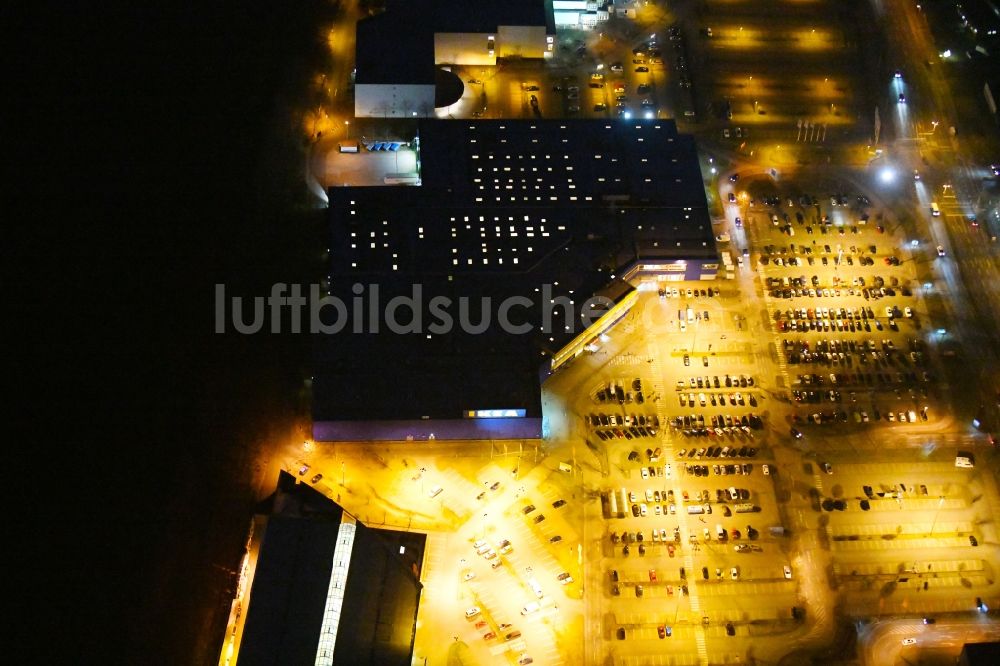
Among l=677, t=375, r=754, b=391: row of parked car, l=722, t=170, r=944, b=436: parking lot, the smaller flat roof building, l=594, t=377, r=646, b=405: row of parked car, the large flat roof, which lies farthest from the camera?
l=677, t=375, r=754, b=391: row of parked car

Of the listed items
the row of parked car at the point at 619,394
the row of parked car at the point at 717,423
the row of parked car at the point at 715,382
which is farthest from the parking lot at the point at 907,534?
the row of parked car at the point at 619,394

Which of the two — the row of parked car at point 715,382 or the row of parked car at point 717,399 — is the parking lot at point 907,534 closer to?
the row of parked car at point 717,399

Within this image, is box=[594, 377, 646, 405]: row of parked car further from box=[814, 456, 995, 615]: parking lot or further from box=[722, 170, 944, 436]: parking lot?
box=[814, 456, 995, 615]: parking lot

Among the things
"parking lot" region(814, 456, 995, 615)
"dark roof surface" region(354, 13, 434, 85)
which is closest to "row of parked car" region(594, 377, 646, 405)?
"parking lot" region(814, 456, 995, 615)

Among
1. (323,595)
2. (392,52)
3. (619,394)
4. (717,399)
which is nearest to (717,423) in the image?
(717,399)

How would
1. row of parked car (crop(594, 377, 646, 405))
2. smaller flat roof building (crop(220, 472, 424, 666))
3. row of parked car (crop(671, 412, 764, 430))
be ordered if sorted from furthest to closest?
row of parked car (crop(594, 377, 646, 405)), row of parked car (crop(671, 412, 764, 430)), smaller flat roof building (crop(220, 472, 424, 666))

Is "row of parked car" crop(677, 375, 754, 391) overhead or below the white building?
below

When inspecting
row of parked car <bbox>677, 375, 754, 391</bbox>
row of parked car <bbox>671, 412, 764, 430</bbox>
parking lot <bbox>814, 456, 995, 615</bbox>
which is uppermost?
row of parked car <bbox>677, 375, 754, 391</bbox>

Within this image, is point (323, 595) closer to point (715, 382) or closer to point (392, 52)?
point (715, 382)

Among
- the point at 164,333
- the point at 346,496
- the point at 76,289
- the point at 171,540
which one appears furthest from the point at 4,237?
the point at 346,496
